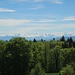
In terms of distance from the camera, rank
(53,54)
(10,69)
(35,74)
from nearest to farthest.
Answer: (35,74) < (10,69) < (53,54)

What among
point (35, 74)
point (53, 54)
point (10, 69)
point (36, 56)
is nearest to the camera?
point (35, 74)

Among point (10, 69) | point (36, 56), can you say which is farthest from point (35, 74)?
point (36, 56)

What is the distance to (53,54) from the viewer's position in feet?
315

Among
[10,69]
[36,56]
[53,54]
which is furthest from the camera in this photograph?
[53,54]

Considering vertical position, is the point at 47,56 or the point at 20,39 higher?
the point at 20,39

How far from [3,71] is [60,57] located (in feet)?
87.7

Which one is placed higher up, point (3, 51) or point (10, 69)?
point (3, 51)

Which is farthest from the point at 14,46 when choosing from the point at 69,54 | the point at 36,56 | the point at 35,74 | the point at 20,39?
the point at 69,54

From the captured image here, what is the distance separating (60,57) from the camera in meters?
96.2

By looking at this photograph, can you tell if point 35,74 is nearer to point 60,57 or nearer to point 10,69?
point 10,69

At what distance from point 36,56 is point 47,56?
14150 millimetres

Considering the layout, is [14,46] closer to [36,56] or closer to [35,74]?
[36,56]

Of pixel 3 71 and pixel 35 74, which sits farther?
pixel 3 71

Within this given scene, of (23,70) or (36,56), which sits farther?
(36,56)
